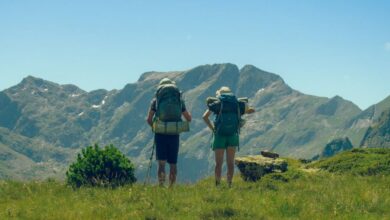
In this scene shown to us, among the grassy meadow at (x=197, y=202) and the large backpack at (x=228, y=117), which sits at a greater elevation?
the large backpack at (x=228, y=117)

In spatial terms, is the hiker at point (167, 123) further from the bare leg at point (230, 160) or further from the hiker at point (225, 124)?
the bare leg at point (230, 160)

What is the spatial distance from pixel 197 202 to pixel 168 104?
13.7 ft

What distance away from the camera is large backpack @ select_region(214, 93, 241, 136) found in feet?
51.2

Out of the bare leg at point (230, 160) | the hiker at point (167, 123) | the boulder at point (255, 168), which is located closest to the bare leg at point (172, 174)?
the hiker at point (167, 123)

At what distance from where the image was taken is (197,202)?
39.7 feet

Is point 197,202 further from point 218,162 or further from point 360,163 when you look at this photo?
point 360,163

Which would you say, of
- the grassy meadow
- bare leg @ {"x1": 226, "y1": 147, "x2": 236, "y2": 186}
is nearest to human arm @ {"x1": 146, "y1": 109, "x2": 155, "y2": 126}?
the grassy meadow

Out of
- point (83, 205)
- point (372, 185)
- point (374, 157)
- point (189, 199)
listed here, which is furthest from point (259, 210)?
point (374, 157)

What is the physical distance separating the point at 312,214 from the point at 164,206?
3.34m

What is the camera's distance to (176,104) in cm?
1547

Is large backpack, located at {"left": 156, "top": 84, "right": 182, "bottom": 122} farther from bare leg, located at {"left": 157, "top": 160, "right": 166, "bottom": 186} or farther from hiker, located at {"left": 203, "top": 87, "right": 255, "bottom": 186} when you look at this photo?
bare leg, located at {"left": 157, "top": 160, "right": 166, "bottom": 186}

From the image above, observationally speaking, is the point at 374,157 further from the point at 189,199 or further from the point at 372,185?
the point at 189,199

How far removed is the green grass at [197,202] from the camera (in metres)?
10.9

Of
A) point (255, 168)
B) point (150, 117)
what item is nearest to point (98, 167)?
point (150, 117)
